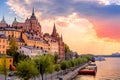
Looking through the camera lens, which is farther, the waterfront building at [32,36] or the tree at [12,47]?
the waterfront building at [32,36]

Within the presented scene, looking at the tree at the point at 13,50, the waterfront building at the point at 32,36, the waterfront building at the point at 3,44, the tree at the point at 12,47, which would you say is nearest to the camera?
the tree at the point at 13,50

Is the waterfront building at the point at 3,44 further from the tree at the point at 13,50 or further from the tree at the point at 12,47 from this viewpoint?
the tree at the point at 12,47

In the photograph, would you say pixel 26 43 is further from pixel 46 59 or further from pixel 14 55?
pixel 46 59

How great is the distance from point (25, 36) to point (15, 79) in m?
56.9

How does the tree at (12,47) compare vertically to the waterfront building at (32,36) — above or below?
below

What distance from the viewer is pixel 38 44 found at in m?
127

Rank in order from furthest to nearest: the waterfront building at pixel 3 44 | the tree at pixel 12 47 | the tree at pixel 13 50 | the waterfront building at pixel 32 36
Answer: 1. the waterfront building at pixel 32 36
2. the waterfront building at pixel 3 44
3. the tree at pixel 12 47
4. the tree at pixel 13 50

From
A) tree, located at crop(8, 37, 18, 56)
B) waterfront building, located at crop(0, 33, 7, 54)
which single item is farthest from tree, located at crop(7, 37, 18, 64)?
waterfront building, located at crop(0, 33, 7, 54)

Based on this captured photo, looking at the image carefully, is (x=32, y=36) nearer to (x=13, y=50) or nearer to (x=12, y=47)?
(x=12, y=47)

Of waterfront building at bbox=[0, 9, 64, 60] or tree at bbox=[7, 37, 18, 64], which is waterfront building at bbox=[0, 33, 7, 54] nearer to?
tree at bbox=[7, 37, 18, 64]

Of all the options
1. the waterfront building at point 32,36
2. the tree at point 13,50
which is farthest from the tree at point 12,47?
the waterfront building at point 32,36

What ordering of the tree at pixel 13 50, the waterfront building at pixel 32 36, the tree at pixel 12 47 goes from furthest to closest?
the waterfront building at pixel 32 36 → the tree at pixel 12 47 → the tree at pixel 13 50

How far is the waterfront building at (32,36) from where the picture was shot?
114m

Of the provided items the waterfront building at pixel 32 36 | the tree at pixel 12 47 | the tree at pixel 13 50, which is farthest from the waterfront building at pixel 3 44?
the waterfront building at pixel 32 36
